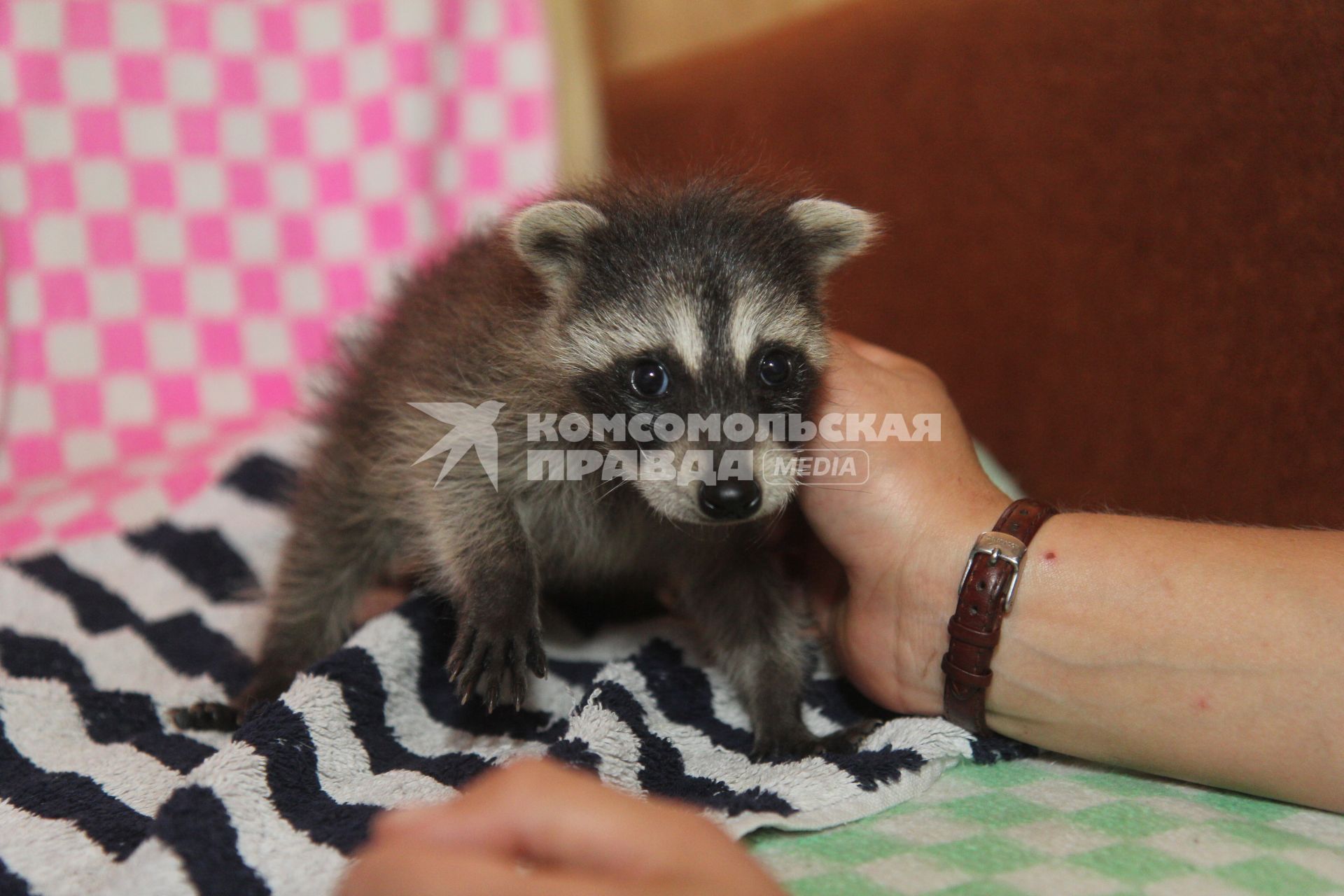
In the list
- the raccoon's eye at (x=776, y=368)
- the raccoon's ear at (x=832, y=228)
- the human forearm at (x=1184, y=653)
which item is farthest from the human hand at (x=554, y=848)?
the raccoon's ear at (x=832, y=228)

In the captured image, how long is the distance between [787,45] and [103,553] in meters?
2.20

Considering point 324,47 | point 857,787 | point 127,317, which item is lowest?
point 857,787

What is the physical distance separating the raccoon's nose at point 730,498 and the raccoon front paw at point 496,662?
37cm

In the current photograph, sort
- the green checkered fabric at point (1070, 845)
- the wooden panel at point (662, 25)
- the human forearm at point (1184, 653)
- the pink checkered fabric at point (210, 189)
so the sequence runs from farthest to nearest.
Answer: the wooden panel at point (662, 25)
the pink checkered fabric at point (210, 189)
the human forearm at point (1184, 653)
the green checkered fabric at point (1070, 845)

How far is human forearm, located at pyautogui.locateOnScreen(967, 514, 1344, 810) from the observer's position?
140cm

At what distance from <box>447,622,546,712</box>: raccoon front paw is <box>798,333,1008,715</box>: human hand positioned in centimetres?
53

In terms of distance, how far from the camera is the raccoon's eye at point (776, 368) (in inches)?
69.6

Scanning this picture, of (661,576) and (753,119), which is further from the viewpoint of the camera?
(753,119)

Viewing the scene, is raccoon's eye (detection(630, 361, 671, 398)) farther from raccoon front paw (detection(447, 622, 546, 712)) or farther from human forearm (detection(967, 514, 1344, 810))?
human forearm (detection(967, 514, 1344, 810))

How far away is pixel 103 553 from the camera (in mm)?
2434

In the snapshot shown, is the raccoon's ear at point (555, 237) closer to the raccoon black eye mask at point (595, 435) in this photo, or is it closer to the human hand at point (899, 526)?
the raccoon black eye mask at point (595, 435)

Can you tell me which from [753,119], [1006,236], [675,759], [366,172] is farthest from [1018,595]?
[366,172]

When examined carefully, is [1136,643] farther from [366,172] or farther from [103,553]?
[366,172]

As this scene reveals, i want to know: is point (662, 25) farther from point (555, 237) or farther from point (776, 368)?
point (776, 368)
